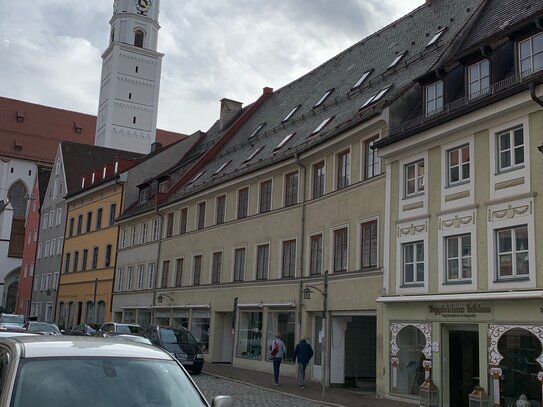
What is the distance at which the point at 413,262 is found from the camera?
19953 millimetres

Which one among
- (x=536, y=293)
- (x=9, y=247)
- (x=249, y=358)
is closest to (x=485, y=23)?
(x=536, y=293)

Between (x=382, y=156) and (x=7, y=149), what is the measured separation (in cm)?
7642

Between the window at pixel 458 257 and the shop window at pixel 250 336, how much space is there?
1208 cm

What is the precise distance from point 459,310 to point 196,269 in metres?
19.7

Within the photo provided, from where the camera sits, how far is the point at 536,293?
1535cm

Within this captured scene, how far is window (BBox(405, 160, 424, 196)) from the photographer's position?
2019 centimetres

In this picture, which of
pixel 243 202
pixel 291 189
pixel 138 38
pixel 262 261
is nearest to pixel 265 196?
pixel 243 202

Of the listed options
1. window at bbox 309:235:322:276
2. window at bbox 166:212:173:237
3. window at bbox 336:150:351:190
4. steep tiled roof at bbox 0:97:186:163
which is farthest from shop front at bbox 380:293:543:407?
steep tiled roof at bbox 0:97:186:163

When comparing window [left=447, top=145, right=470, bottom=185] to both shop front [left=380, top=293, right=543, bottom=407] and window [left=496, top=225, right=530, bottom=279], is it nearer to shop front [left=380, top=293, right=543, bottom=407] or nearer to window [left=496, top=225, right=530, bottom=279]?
window [left=496, top=225, right=530, bottom=279]

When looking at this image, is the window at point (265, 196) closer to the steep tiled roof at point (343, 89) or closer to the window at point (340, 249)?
the steep tiled roof at point (343, 89)

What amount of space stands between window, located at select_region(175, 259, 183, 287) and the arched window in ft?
193

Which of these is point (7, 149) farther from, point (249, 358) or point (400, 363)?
point (400, 363)

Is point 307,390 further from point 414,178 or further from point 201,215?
point 201,215

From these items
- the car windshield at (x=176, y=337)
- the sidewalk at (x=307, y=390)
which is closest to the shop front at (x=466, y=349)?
the sidewalk at (x=307, y=390)
